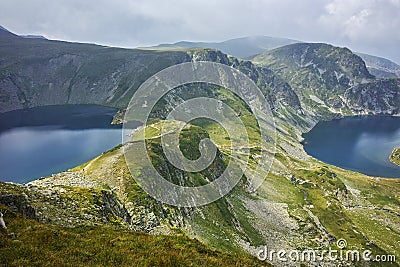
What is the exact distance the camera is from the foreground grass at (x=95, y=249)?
17078 millimetres

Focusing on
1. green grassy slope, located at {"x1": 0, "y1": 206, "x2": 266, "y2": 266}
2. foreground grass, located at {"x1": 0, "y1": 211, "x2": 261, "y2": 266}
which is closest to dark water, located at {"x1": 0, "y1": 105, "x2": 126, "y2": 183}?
green grassy slope, located at {"x1": 0, "y1": 206, "x2": 266, "y2": 266}

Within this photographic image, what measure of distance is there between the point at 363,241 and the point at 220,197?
4122cm

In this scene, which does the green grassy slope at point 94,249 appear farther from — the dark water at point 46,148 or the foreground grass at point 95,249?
the dark water at point 46,148

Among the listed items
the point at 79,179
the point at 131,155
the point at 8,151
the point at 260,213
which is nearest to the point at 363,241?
the point at 260,213

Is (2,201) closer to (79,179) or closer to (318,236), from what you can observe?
(79,179)

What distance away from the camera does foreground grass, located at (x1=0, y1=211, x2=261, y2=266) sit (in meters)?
17.1

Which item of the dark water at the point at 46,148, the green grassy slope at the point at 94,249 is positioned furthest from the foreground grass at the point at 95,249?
the dark water at the point at 46,148

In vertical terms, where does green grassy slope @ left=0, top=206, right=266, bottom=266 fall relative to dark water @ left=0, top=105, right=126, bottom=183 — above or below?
above

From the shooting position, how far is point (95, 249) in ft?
65.4

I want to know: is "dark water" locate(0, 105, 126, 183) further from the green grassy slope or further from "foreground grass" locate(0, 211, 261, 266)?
"foreground grass" locate(0, 211, 261, 266)

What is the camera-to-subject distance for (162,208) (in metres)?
56.5

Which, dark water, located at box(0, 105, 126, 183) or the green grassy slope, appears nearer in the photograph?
the green grassy slope

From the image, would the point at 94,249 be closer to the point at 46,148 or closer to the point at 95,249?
the point at 95,249

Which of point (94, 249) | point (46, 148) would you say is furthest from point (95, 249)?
point (46, 148)
